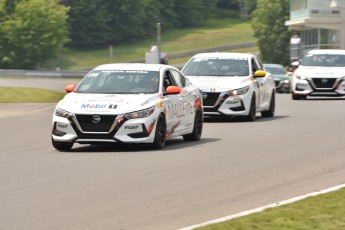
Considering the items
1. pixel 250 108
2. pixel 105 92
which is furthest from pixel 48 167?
pixel 250 108

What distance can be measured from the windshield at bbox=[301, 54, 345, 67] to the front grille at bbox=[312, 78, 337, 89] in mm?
970

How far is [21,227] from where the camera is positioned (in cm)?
945

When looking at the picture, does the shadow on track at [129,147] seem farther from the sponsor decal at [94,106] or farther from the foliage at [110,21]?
the foliage at [110,21]

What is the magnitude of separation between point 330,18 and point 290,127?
7056cm

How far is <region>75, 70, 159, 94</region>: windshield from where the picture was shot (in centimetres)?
1752

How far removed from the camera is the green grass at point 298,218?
8.93 metres

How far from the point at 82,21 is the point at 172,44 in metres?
13.2

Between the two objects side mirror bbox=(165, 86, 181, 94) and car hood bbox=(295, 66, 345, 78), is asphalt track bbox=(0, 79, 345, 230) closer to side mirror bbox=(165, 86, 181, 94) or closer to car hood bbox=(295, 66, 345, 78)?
side mirror bbox=(165, 86, 181, 94)

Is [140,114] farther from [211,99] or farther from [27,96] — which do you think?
[27,96]

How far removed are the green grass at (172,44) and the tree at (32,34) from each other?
15948 millimetres

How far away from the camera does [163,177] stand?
42.9 feet

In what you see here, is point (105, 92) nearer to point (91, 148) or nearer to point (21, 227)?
point (91, 148)

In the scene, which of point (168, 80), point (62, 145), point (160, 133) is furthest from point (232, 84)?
point (62, 145)

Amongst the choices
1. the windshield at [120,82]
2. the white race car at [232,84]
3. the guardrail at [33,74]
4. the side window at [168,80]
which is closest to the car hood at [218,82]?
the white race car at [232,84]
